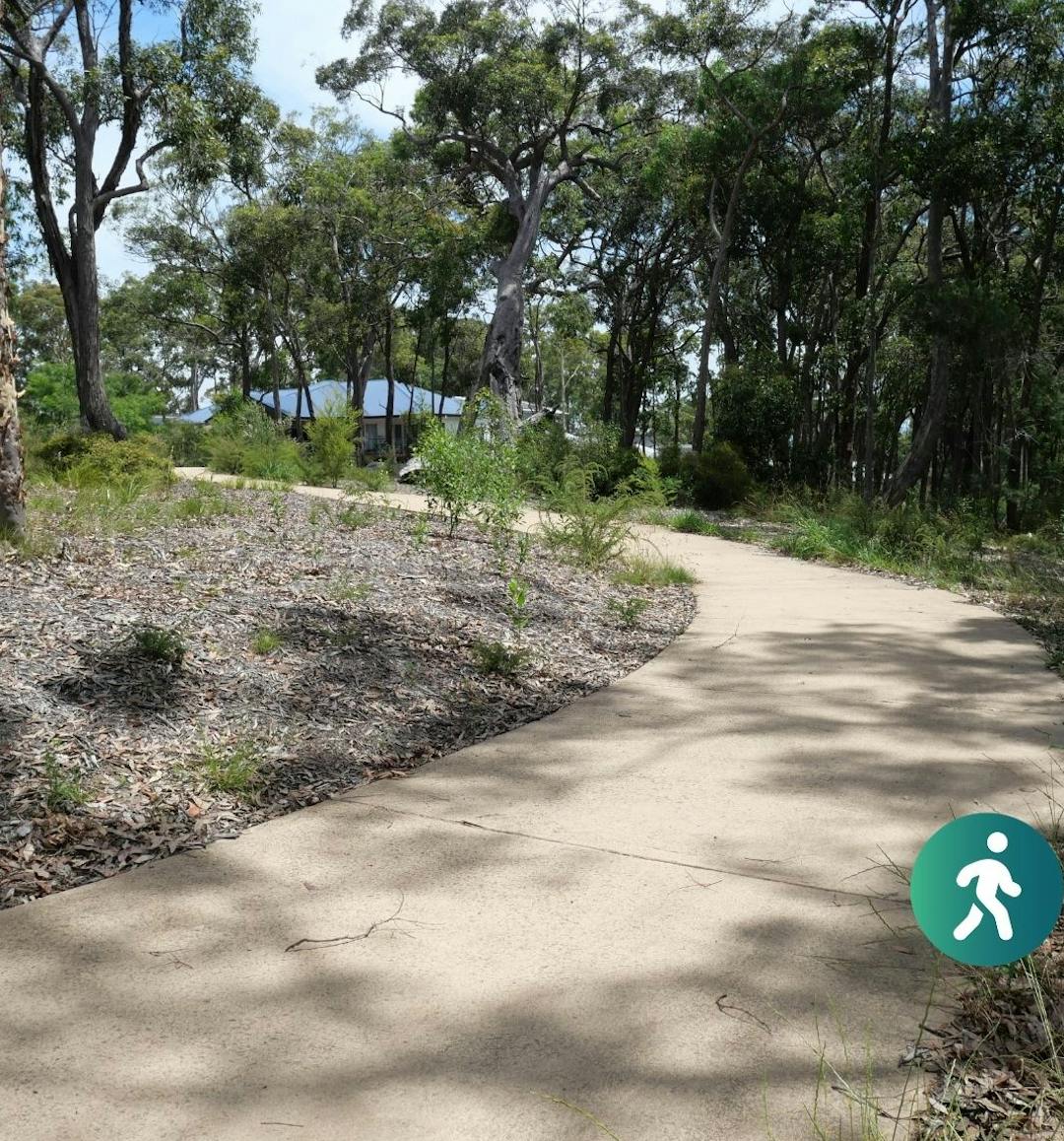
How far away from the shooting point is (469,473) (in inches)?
375

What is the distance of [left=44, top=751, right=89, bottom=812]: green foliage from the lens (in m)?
3.72

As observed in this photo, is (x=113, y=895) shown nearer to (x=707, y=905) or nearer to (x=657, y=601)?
(x=707, y=905)

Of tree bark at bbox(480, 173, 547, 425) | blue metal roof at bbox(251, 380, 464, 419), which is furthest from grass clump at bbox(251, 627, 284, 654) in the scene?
blue metal roof at bbox(251, 380, 464, 419)

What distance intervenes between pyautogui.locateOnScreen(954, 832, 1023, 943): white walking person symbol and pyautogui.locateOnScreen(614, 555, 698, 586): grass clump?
7.15 meters

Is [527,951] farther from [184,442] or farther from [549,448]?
[184,442]

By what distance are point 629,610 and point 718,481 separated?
45.6 ft

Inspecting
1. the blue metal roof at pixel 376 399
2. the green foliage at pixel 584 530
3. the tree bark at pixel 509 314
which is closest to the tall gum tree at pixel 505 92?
the tree bark at pixel 509 314

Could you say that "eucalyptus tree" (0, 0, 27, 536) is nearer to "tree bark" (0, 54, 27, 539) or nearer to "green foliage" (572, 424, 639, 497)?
"tree bark" (0, 54, 27, 539)

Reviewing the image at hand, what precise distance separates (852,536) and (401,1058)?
1171 cm

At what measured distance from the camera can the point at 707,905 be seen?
322cm

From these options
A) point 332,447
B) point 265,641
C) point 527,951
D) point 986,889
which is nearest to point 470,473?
point 265,641

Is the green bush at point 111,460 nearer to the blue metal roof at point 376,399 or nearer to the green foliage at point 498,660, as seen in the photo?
the green foliage at point 498,660

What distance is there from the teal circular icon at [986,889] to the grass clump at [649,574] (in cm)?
714

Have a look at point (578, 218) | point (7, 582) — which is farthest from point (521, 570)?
point (578, 218)
